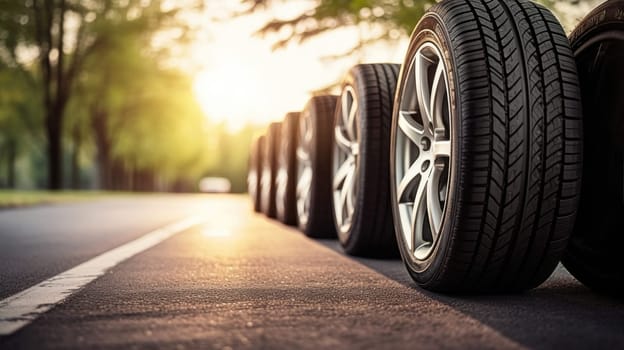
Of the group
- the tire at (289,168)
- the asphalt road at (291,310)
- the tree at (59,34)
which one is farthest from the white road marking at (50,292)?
the tree at (59,34)

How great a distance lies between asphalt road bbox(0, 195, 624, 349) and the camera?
2191mm

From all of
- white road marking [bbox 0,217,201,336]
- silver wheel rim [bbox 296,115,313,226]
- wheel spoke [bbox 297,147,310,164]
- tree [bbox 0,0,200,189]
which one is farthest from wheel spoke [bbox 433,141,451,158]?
tree [bbox 0,0,200,189]

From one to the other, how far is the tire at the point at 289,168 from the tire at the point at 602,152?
200 inches

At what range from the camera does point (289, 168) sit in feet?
26.9

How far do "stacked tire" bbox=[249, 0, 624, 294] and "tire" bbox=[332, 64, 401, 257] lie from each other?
838 millimetres

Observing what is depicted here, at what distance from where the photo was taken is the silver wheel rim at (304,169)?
22.4 ft

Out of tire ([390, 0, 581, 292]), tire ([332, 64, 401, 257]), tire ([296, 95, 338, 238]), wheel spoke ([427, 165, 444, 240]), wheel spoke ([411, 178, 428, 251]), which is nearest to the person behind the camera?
tire ([390, 0, 581, 292])

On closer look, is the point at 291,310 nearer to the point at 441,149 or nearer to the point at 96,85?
the point at 441,149

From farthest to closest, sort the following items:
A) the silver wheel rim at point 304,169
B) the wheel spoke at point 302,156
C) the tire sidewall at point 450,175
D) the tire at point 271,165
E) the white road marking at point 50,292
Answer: the tire at point 271,165
the wheel spoke at point 302,156
the silver wheel rim at point 304,169
the tire sidewall at point 450,175
the white road marking at point 50,292

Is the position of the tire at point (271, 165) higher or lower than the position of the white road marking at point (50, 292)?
higher

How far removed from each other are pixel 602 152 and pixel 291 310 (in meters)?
1.52

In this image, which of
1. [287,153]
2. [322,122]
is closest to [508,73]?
[322,122]

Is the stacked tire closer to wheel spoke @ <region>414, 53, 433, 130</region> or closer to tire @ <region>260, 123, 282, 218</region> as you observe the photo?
wheel spoke @ <region>414, 53, 433, 130</region>

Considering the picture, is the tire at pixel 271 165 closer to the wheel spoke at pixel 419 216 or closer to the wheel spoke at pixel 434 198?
the wheel spoke at pixel 419 216
